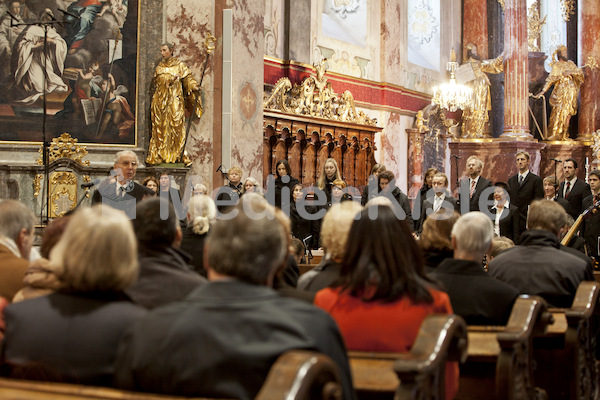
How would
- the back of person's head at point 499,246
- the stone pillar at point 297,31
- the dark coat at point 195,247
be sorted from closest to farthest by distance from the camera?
the dark coat at point 195,247, the back of person's head at point 499,246, the stone pillar at point 297,31

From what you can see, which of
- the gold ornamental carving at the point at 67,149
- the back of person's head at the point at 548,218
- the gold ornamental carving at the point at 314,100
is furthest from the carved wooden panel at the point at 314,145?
the back of person's head at the point at 548,218

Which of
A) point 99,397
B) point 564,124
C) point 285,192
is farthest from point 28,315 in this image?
point 564,124

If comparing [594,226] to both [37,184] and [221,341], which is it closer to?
[37,184]

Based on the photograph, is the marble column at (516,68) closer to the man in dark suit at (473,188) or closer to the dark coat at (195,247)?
the man in dark suit at (473,188)

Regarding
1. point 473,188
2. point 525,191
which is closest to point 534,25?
point 525,191

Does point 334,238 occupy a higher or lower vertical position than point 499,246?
higher

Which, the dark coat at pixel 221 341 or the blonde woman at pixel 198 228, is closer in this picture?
the dark coat at pixel 221 341

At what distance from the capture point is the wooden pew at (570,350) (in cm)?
380

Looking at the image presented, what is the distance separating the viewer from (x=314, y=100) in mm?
13812

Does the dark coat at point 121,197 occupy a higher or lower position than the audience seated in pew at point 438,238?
higher

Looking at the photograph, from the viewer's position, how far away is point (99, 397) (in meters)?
1.83

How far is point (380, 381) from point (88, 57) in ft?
28.9

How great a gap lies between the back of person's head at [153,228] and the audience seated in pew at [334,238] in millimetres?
747

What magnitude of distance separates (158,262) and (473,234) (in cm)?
158
